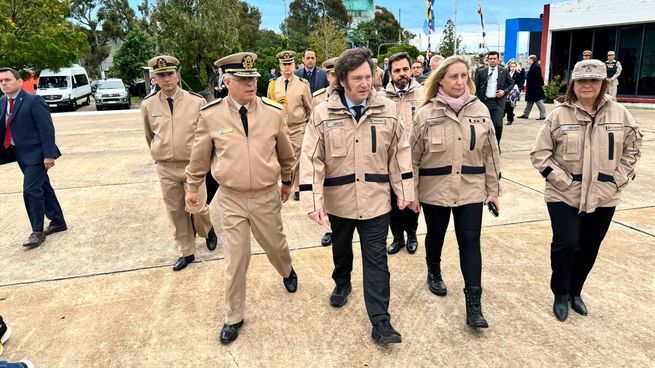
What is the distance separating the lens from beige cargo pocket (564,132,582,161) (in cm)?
308

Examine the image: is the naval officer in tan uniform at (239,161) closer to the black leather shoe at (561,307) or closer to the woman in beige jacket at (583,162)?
the woman in beige jacket at (583,162)

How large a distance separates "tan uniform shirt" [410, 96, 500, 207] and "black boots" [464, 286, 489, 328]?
1.91 feet

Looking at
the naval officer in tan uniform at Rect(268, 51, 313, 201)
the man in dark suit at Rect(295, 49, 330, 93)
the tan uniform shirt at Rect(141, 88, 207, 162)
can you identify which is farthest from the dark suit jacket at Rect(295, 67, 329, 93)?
the tan uniform shirt at Rect(141, 88, 207, 162)

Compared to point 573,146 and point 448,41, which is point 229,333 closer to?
point 573,146

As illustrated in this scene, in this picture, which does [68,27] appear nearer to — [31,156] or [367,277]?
[31,156]

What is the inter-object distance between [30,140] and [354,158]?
12.4 feet

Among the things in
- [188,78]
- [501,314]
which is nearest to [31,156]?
[501,314]

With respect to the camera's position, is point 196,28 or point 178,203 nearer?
point 178,203

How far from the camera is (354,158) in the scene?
9.95 ft

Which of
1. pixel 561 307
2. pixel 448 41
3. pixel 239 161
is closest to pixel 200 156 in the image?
pixel 239 161

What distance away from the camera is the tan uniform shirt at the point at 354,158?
302 cm

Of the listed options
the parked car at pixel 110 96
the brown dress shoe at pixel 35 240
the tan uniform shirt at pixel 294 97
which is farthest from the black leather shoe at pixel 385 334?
the parked car at pixel 110 96

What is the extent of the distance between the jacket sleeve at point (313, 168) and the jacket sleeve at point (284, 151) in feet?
0.99

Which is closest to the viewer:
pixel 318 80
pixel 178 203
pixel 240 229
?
pixel 240 229
